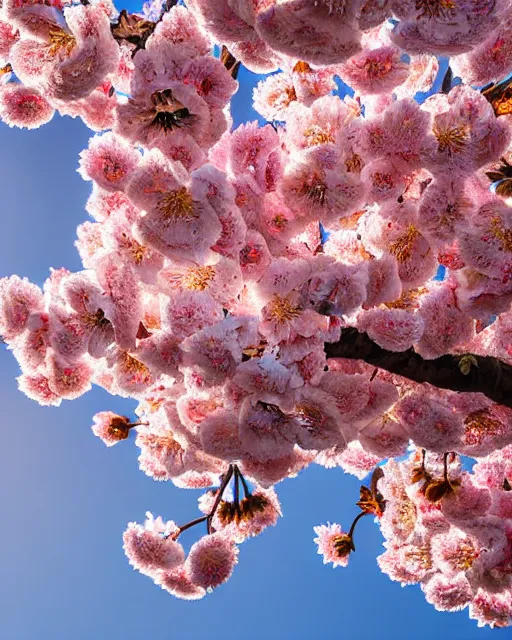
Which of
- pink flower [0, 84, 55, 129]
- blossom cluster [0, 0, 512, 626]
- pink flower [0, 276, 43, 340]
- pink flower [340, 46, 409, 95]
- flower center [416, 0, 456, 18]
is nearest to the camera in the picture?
flower center [416, 0, 456, 18]

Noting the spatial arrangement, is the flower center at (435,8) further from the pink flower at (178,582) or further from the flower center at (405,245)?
the pink flower at (178,582)

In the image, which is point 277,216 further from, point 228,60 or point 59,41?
point 59,41

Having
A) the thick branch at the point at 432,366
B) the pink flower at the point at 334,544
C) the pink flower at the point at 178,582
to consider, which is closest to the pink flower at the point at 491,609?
the pink flower at the point at 334,544

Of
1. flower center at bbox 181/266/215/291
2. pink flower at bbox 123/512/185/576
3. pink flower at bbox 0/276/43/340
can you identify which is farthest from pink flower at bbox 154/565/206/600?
flower center at bbox 181/266/215/291

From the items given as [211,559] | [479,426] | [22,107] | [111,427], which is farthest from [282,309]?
[211,559]

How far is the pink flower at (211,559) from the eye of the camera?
10.1ft

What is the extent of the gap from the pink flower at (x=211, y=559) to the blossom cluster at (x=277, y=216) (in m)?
0.73

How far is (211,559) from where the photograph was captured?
10.1 ft

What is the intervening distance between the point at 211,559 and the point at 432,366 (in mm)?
1500

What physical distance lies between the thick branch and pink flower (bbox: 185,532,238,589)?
52.3 inches

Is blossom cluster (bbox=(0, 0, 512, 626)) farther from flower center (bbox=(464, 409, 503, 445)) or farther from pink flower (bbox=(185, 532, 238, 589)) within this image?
pink flower (bbox=(185, 532, 238, 589))

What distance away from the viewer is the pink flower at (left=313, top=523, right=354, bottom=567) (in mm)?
3494

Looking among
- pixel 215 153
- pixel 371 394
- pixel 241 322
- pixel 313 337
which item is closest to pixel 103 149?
pixel 215 153

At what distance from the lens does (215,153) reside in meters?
2.22
